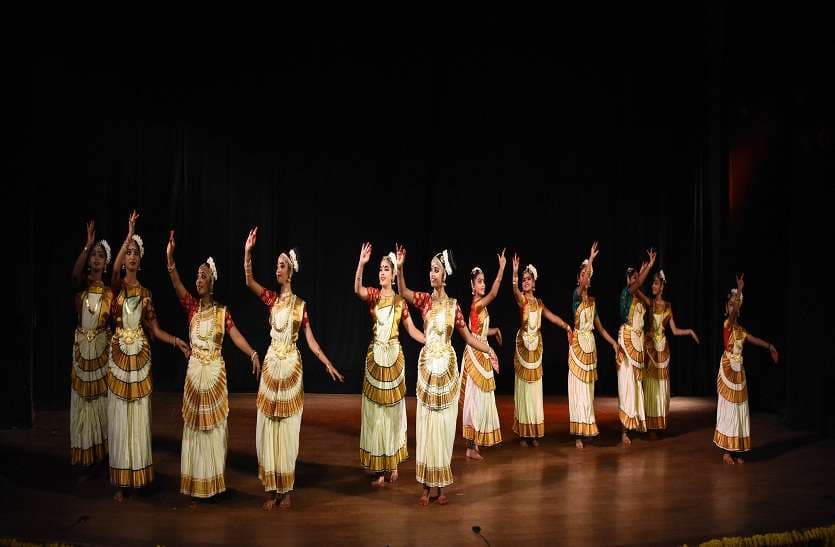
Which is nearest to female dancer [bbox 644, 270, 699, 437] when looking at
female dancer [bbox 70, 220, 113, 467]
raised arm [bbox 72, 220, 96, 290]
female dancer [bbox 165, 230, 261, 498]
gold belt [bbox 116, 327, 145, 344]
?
female dancer [bbox 165, 230, 261, 498]

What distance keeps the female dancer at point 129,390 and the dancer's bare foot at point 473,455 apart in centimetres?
277

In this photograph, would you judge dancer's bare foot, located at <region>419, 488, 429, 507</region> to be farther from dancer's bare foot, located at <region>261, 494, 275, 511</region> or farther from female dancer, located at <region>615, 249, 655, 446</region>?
female dancer, located at <region>615, 249, 655, 446</region>

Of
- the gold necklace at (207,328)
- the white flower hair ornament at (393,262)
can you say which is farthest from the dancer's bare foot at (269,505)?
the white flower hair ornament at (393,262)

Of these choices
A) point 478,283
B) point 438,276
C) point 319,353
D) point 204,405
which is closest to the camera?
point 204,405

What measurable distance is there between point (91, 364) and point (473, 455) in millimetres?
3272

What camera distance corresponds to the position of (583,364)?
7887mm

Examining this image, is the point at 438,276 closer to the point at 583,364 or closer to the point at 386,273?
the point at 386,273

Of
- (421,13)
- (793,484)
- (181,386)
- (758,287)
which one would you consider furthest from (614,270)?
(181,386)

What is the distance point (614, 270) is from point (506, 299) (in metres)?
1.51

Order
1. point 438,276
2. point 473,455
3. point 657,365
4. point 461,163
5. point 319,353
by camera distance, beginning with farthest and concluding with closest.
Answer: point 461,163 < point 657,365 < point 473,455 < point 438,276 < point 319,353

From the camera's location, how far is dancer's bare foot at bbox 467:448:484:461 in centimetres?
725

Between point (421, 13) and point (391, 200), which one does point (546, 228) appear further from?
point (421, 13)

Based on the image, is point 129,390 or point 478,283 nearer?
point 129,390

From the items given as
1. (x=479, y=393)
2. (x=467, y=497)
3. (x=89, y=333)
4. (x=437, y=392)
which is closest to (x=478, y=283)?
(x=479, y=393)
